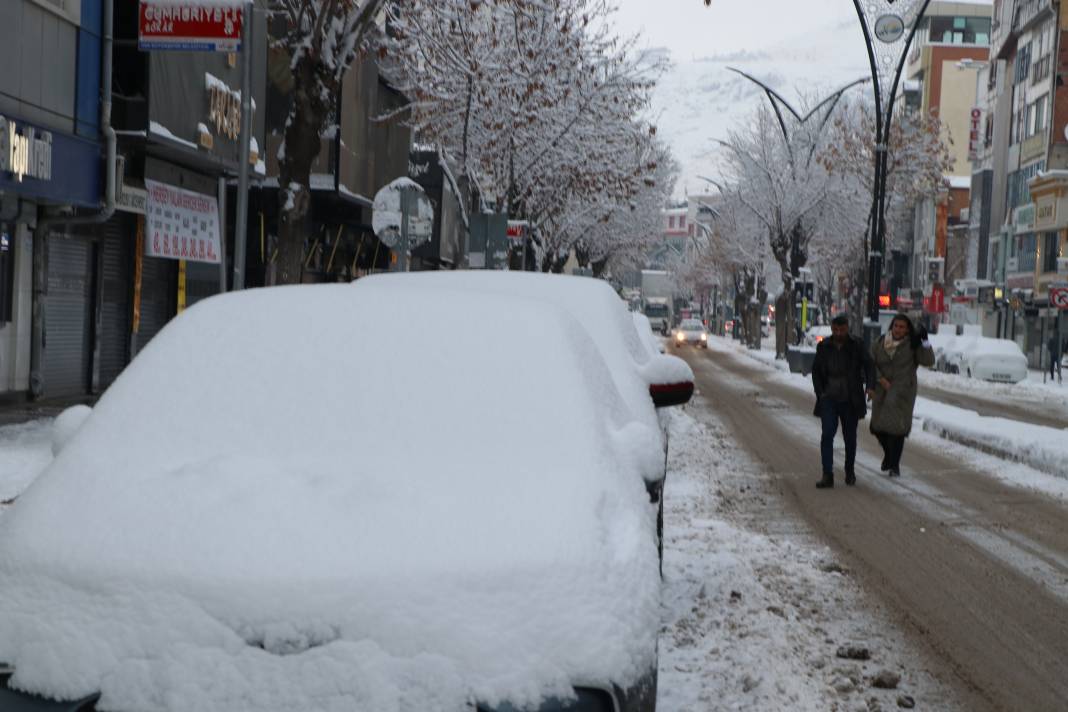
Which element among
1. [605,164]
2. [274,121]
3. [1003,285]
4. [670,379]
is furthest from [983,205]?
[670,379]

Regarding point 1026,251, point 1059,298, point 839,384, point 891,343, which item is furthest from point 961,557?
point 1026,251

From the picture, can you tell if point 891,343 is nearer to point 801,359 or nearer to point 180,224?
point 180,224

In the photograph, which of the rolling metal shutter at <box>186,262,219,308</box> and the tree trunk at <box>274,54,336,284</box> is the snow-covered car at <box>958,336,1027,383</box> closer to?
the rolling metal shutter at <box>186,262,219,308</box>

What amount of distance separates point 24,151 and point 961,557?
1138 cm

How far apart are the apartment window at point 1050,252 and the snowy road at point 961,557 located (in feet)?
138

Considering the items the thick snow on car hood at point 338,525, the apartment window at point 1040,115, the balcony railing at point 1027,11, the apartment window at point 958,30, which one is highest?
the apartment window at point 958,30

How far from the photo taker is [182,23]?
12.7 m

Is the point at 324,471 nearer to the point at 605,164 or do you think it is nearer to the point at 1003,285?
the point at 605,164

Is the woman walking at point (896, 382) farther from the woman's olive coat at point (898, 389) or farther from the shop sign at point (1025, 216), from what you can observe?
the shop sign at point (1025, 216)

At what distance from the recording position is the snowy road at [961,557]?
19.7 feet

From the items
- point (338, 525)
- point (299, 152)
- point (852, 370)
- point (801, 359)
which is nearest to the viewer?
point (338, 525)

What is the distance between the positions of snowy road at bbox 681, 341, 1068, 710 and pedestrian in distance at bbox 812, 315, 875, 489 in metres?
0.43

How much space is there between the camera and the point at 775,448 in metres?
16.8

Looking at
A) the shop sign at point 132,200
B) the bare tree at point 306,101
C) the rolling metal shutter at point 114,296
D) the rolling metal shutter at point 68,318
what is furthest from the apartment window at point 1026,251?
the bare tree at point 306,101
